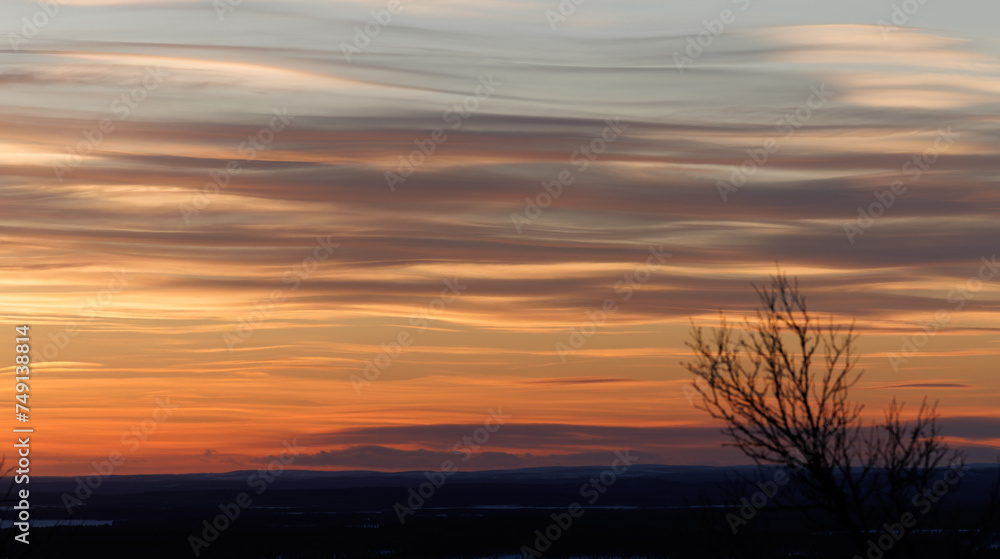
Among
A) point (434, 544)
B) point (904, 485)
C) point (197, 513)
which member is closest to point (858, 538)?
point (904, 485)

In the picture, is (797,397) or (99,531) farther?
(99,531)

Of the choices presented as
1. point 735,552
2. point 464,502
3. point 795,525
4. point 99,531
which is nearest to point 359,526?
point 99,531

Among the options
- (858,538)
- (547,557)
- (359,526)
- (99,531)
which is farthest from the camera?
(359,526)

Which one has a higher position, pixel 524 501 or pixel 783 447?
pixel 524 501

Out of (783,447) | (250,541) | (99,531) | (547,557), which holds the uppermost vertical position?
(99,531)

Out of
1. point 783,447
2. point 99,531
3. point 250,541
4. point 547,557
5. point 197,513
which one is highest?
point 197,513

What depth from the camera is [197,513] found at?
413 feet

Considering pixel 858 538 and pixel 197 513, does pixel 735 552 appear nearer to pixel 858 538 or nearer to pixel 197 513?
pixel 858 538

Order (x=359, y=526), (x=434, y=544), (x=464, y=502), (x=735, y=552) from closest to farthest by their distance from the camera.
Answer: (x=735, y=552) < (x=434, y=544) < (x=359, y=526) < (x=464, y=502)

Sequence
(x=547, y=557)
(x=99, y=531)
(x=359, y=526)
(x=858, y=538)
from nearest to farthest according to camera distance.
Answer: (x=858, y=538)
(x=547, y=557)
(x=99, y=531)
(x=359, y=526)

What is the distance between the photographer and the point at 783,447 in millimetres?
17719

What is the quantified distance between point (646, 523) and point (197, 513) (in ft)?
165

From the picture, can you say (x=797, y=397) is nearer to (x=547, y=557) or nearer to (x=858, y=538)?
(x=858, y=538)

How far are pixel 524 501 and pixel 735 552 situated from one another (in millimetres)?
148601
